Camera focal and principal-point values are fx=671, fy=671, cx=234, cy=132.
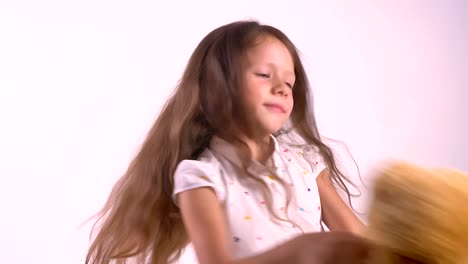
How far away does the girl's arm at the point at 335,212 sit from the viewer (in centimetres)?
82

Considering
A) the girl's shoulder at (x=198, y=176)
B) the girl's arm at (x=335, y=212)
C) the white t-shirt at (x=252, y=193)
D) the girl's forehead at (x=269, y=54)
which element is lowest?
the girl's arm at (x=335, y=212)

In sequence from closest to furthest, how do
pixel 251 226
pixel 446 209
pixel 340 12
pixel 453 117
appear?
pixel 446 209
pixel 251 226
pixel 340 12
pixel 453 117

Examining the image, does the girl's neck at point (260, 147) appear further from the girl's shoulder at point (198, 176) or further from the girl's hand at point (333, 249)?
the girl's hand at point (333, 249)

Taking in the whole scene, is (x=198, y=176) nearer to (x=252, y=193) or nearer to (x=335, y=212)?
(x=252, y=193)

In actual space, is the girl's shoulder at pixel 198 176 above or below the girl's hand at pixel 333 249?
below

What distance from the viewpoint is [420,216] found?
1.15 ft

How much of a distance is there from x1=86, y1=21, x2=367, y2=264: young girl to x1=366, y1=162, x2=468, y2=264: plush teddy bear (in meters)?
0.29

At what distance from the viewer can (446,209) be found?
35 centimetres

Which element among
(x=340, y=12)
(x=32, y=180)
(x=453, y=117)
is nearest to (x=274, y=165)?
(x=32, y=180)

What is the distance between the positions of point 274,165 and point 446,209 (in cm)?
43

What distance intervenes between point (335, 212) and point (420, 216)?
483 millimetres

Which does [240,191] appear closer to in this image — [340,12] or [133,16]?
[133,16]

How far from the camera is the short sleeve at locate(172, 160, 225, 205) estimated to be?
0.67 meters

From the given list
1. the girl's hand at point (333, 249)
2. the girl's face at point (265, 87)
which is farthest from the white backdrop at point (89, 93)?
the girl's hand at point (333, 249)
